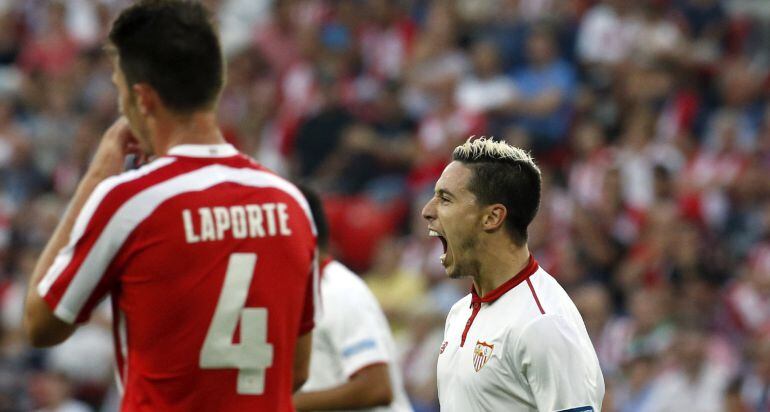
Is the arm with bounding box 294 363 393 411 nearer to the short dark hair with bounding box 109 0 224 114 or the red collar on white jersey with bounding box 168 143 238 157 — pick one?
the red collar on white jersey with bounding box 168 143 238 157

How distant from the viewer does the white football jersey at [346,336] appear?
6266mm

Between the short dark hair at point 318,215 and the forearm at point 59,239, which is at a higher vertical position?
the short dark hair at point 318,215

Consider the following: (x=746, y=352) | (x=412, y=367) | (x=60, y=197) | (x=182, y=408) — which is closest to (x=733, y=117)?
(x=746, y=352)

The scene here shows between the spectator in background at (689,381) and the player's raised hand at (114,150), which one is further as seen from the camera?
the spectator in background at (689,381)

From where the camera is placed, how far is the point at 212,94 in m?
4.08

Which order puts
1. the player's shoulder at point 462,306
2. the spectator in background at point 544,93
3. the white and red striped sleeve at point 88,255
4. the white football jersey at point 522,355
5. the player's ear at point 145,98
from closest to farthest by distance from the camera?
the white and red striped sleeve at point 88,255 < the player's ear at point 145,98 < the white football jersey at point 522,355 < the player's shoulder at point 462,306 < the spectator in background at point 544,93

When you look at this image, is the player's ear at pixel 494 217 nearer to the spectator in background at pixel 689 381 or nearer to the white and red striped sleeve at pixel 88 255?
the white and red striped sleeve at pixel 88 255

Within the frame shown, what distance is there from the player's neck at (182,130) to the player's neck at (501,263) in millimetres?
1066

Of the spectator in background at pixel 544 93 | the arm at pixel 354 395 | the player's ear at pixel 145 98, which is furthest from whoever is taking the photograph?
the spectator in background at pixel 544 93

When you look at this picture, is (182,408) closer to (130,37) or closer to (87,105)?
(130,37)

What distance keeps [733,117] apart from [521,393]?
863cm

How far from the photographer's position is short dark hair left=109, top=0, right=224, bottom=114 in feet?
13.0

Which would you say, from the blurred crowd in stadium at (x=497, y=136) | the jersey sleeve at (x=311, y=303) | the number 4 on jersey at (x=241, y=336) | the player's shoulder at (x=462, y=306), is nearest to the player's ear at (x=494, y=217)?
the player's shoulder at (x=462, y=306)

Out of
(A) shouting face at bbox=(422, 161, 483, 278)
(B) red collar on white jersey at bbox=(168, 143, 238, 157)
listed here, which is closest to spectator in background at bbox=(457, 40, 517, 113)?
(A) shouting face at bbox=(422, 161, 483, 278)
